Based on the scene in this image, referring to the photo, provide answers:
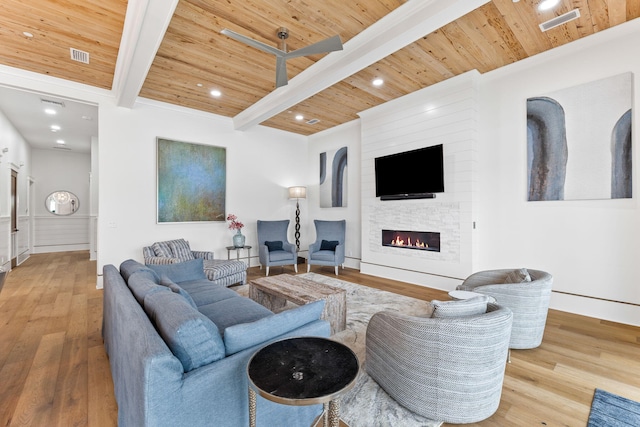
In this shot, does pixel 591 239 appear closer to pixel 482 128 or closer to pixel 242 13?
pixel 482 128

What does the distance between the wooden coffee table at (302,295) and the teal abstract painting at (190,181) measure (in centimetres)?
267

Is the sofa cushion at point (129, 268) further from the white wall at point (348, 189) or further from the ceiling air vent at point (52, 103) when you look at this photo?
the white wall at point (348, 189)

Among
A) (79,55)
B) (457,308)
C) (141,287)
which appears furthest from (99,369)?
(79,55)

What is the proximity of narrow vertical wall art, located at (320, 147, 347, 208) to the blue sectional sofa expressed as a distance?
15.4 ft

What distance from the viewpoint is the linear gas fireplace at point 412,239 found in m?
4.57

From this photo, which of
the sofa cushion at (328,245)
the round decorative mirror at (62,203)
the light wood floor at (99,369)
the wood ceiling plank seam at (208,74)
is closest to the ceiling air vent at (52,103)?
the wood ceiling plank seam at (208,74)

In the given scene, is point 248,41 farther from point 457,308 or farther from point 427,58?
point 457,308

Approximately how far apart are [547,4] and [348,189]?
4133 millimetres

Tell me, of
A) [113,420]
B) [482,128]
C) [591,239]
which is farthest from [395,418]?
[482,128]

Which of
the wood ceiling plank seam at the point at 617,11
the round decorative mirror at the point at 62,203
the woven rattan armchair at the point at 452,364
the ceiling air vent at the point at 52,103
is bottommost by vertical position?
the woven rattan armchair at the point at 452,364

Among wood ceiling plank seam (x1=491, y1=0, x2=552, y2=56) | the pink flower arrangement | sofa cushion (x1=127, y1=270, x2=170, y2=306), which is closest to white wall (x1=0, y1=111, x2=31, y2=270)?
the pink flower arrangement

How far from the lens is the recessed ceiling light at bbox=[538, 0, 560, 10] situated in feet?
8.66

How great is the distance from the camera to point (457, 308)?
1736 mm

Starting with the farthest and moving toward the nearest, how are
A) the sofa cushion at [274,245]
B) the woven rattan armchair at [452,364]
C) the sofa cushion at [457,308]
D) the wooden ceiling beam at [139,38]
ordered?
the sofa cushion at [274,245] → the wooden ceiling beam at [139,38] → the sofa cushion at [457,308] → the woven rattan armchair at [452,364]
